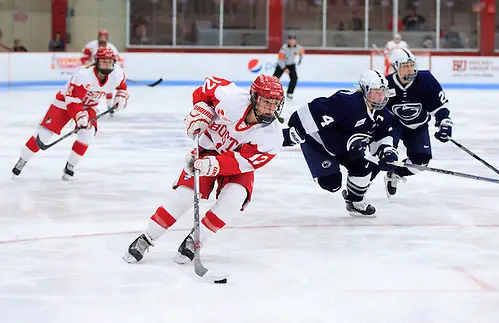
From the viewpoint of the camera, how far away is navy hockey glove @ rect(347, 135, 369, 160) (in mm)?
4613

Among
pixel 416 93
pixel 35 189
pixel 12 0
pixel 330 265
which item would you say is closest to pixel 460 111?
pixel 416 93

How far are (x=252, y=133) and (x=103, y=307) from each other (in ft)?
2.96

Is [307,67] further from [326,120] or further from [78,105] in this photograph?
[326,120]

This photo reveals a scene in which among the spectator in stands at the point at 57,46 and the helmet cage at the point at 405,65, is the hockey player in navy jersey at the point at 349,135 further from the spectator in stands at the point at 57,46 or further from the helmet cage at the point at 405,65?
the spectator in stands at the point at 57,46

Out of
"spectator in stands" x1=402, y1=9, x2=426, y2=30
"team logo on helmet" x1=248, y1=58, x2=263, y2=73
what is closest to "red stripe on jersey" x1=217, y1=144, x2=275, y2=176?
"team logo on helmet" x1=248, y1=58, x2=263, y2=73

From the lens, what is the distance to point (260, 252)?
392cm

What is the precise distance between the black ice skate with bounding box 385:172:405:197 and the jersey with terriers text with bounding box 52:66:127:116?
6.79ft

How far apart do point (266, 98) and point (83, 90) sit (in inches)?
115

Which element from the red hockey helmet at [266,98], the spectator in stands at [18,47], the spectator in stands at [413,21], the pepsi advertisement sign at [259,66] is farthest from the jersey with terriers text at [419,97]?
the spectator in stands at [413,21]

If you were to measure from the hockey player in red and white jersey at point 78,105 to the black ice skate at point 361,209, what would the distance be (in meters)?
2.02

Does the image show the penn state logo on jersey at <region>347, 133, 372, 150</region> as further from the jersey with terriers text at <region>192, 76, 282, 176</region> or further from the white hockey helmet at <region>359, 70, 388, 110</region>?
the jersey with terriers text at <region>192, 76, 282, 176</region>

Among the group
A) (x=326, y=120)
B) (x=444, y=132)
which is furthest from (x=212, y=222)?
(x=444, y=132)

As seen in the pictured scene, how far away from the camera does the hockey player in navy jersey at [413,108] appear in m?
5.07

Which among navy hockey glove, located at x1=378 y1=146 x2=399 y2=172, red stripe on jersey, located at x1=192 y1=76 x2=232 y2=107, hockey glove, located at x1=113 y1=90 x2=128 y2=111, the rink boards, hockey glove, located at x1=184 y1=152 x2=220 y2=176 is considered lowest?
navy hockey glove, located at x1=378 y1=146 x2=399 y2=172
